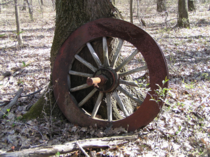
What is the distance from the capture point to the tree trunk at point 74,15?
284cm

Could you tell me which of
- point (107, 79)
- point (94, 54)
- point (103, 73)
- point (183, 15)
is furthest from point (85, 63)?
point (183, 15)

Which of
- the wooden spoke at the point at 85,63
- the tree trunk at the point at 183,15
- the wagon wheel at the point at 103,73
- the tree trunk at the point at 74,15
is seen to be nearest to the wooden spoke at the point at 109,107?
the wagon wheel at the point at 103,73

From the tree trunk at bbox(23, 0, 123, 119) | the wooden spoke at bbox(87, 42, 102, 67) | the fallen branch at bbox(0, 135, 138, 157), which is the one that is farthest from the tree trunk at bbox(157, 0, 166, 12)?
the fallen branch at bbox(0, 135, 138, 157)

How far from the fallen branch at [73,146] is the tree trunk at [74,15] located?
1150 millimetres

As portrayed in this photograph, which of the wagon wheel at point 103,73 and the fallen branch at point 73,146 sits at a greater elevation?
the wagon wheel at point 103,73

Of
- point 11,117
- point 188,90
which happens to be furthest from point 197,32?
point 11,117

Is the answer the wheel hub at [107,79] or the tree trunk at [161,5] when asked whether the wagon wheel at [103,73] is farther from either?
the tree trunk at [161,5]

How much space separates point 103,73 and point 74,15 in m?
1.15

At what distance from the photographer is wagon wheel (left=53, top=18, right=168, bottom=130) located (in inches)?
92.7

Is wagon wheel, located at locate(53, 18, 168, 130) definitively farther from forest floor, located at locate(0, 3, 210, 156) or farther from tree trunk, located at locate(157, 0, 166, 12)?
tree trunk, located at locate(157, 0, 166, 12)

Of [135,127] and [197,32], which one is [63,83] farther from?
[197,32]

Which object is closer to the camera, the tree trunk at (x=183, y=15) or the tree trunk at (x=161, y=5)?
the tree trunk at (x=183, y=15)

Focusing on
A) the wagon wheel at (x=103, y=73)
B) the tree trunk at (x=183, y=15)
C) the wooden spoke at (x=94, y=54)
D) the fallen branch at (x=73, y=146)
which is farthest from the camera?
the tree trunk at (x=183, y=15)

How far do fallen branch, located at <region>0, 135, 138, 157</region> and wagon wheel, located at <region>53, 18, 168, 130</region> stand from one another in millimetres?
223
